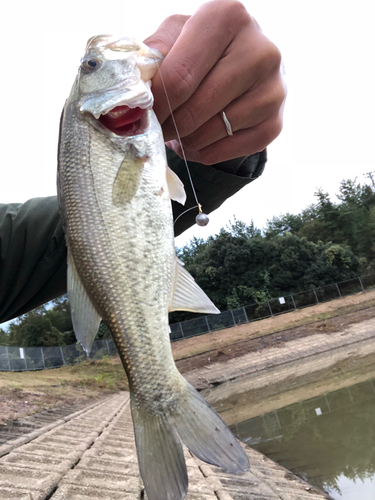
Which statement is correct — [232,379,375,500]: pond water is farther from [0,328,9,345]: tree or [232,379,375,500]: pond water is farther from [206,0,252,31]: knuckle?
[0,328,9,345]: tree

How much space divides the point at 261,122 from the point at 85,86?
1.02 metres

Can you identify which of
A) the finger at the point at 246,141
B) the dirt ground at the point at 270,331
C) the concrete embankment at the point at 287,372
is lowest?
the concrete embankment at the point at 287,372

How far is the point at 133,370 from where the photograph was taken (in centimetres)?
186

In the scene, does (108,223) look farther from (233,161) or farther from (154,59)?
(233,161)

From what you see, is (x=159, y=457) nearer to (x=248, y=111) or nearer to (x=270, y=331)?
(x=248, y=111)

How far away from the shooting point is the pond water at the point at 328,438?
737cm

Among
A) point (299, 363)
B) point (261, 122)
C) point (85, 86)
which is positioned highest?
point (85, 86)

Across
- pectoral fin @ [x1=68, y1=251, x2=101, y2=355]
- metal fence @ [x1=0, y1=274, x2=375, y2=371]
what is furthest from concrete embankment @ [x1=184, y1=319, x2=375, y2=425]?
pectoral fin @ [x1=68, y1=251, x2=101, y2=355]

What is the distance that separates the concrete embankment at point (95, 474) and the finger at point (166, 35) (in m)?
3.78

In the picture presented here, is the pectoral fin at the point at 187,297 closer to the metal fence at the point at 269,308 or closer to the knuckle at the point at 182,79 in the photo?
the knuckle at the point at 182,79

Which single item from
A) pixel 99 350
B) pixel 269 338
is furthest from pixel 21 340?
pixel 269 338

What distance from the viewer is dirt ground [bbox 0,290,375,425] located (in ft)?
70.9

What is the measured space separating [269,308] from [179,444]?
33340 millimetres

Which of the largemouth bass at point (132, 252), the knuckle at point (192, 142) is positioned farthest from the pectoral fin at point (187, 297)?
the knuckle at point (192, 142)
